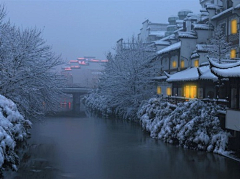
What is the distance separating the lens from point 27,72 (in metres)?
25.2

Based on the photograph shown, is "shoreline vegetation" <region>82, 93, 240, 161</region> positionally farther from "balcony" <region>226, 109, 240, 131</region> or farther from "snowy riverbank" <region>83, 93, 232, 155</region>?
"balcony" <region>226, 109, 240, 131</region>

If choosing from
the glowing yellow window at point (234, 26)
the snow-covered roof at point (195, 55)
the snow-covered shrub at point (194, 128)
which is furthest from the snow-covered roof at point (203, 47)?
the snow-covered shrub at point (194, 128)

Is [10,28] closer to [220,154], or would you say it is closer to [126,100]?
[126,100]

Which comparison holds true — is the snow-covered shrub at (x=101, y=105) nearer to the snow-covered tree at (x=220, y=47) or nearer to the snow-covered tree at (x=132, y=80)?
the snow-covered tree at (x=132, y=80)

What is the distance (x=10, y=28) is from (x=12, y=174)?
59.8ft

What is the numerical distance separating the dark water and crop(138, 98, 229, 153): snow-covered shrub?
0.83 meters

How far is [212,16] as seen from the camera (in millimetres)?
34688

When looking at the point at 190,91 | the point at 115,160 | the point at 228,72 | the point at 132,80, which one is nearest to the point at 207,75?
the point at 190,91

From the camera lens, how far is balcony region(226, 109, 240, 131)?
60.5 ft

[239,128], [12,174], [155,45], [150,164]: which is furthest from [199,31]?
[12,174]

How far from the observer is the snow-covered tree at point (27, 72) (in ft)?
82.0

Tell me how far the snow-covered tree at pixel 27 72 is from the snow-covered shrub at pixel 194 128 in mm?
10157

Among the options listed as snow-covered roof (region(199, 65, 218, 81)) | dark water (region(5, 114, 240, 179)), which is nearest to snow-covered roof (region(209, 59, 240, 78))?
dark water (region(5, 114, 240, 179))

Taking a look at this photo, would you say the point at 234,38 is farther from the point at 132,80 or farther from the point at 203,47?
the point at 132,80
